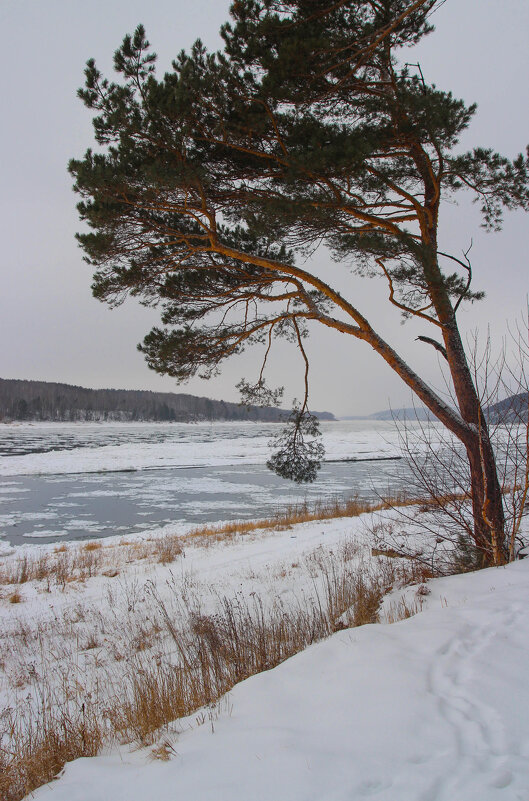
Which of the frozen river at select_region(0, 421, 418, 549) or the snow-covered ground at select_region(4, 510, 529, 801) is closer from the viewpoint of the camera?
the snow-covered ground at select_region(4, 510, 529, 801)

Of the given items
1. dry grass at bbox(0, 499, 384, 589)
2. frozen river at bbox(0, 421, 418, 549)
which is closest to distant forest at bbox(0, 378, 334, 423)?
frozen river at bbox(0, 421, 418, 549)

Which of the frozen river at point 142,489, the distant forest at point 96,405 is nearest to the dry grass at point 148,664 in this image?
the frozen river at point 142,489

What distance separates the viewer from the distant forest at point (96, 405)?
98875 mm

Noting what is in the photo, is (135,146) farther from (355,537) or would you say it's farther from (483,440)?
(355,537)

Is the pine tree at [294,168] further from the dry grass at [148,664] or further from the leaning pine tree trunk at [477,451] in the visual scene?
the dry grass at [148,664]

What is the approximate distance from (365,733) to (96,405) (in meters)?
120

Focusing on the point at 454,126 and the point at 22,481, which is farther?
the point at 22,481

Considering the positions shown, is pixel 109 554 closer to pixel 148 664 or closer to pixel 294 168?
pixel 148 664

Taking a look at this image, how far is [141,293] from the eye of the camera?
664 cm

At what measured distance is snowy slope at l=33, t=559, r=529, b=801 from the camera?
1.76 metres

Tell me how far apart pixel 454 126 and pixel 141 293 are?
4892 millimetres

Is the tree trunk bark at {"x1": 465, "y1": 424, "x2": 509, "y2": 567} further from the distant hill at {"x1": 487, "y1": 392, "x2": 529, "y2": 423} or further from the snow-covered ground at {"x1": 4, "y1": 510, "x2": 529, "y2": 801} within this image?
the snow-covered ground at {"x1": 4, "y1": 510, "x2": 529, "y2": 801}

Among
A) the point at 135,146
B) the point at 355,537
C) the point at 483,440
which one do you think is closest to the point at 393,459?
the point at 355,537

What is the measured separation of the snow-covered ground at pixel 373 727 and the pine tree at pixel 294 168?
2.24m
